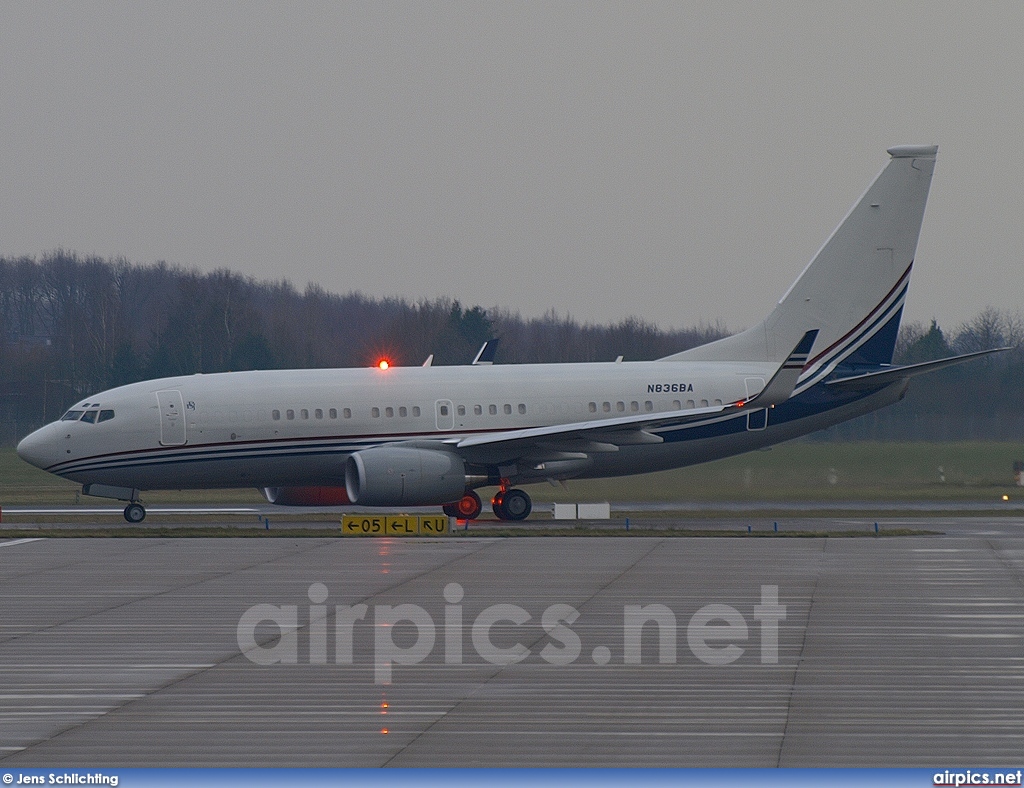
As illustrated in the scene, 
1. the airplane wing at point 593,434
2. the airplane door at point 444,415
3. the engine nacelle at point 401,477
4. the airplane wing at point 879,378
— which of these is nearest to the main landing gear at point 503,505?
the airplane wing at point 593,434

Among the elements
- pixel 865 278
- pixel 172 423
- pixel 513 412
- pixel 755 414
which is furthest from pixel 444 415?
pixel 865 278

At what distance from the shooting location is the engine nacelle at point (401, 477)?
33.4 m

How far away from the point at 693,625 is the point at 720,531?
13.8m

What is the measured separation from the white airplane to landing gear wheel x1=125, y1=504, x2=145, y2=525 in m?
0.05

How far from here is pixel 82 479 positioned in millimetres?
34750

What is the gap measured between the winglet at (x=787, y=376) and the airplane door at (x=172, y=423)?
518 inches

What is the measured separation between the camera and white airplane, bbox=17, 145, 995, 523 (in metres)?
34.3

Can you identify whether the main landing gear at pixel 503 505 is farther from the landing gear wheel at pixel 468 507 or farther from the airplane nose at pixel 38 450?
the airplane nose at pixel 38 450

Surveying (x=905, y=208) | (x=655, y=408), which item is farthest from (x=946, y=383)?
(x=655, y=408)

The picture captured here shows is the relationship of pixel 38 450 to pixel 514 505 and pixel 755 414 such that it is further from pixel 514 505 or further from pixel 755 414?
pixel 755 414

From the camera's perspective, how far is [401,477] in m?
33.4

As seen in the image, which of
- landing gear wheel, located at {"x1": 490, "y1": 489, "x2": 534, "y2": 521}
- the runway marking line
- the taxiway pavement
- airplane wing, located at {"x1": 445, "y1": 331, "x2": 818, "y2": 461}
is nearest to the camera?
the taxiway pavement

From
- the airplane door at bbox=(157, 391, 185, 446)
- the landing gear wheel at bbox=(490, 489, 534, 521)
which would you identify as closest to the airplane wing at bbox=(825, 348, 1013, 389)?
the landing gear wheel at bbox=(490, 489, 534, 521)

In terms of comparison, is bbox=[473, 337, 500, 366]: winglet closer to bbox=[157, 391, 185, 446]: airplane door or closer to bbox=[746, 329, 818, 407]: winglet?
bbox=[157, 391, 185, 446]: airplane door
